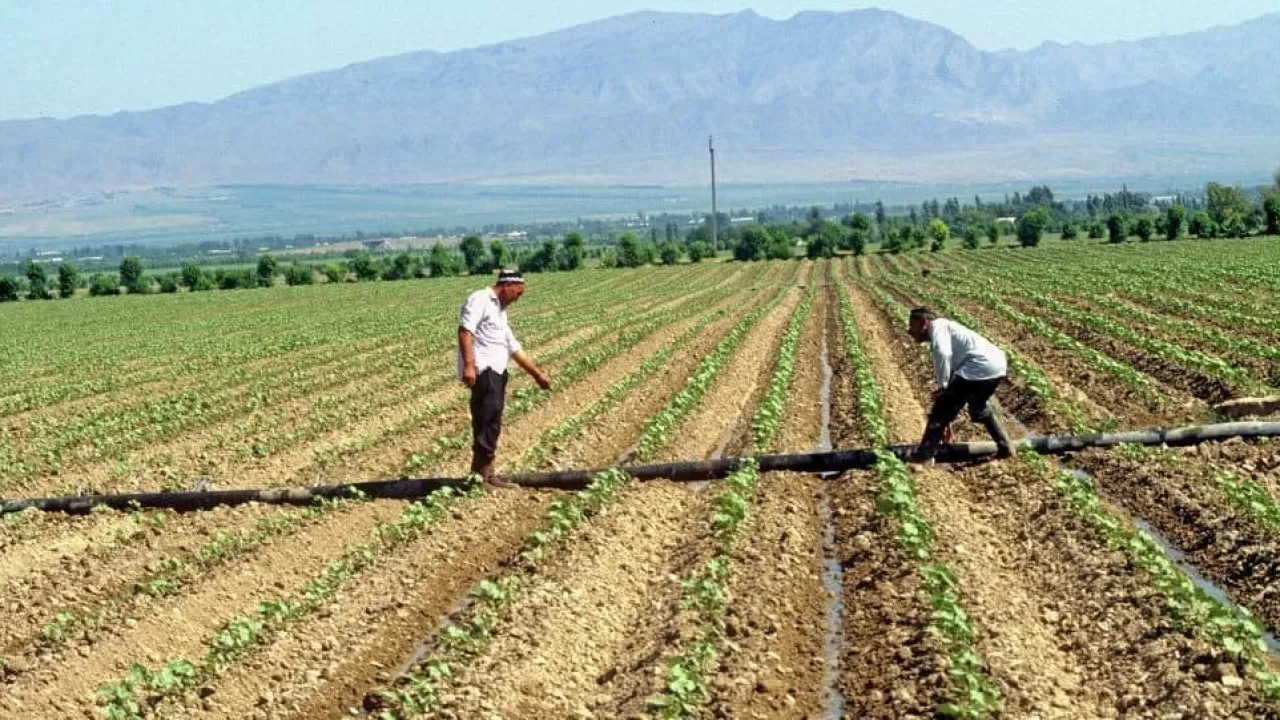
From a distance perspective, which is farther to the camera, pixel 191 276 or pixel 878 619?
pixel 191 276

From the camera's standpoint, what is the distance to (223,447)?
18.1 meters

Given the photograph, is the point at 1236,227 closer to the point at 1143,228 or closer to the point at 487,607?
the point at 1143,228

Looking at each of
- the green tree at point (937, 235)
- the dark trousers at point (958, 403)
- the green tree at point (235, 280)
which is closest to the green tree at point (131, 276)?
the green tree at point (235, 280)

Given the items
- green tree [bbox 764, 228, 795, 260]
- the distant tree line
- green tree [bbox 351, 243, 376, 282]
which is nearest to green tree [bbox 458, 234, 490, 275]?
the distant tree line

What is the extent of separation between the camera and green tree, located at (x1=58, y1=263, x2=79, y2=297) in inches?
3898

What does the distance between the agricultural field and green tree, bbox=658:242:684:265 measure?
8652 centimetres

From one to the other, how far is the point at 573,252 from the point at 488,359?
318 feet

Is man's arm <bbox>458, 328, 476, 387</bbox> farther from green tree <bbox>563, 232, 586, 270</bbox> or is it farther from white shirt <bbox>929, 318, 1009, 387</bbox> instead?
green tree <bbox>563, 232, 586, 270</bbox>

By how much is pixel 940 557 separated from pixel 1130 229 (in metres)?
99.7

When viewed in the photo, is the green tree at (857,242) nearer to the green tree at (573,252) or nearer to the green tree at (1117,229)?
the green tree at (1117,229)

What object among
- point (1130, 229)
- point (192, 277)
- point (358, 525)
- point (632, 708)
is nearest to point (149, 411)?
point (358, 525)

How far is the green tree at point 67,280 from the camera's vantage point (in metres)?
99.0

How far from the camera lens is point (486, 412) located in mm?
12961

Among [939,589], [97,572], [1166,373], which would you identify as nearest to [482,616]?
[939,589]
